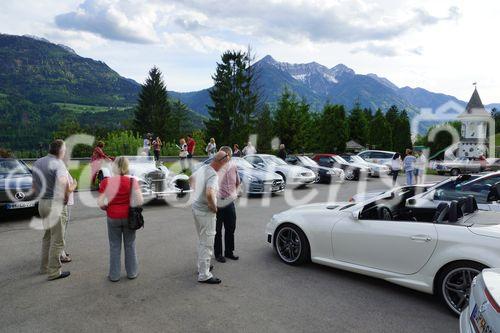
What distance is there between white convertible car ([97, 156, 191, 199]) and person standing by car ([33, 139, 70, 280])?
209 inches

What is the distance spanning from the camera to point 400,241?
438cm

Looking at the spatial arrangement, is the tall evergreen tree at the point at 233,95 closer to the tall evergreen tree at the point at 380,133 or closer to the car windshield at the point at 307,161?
the car windshield at the point at 307,161

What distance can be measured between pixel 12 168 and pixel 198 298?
7.60m

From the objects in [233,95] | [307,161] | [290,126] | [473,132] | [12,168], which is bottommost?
[307,161]

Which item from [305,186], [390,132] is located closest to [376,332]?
[305,186]

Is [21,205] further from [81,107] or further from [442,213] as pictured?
[81,107]

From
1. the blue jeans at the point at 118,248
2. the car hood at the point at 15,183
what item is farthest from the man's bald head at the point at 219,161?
the car hood at the point at 15,183

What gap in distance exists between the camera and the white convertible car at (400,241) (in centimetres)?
394

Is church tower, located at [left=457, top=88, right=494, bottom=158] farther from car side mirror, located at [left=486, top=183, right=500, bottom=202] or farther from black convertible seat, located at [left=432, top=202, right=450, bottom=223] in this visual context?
black convertible seat, located at [left=432, top=202, right=450, bottom=223]

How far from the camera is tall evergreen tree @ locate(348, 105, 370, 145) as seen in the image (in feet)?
191

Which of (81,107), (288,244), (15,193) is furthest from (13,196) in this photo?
(81,107)

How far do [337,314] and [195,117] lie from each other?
175720mm

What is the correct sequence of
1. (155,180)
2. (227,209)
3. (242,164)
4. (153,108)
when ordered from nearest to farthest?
(227,209), (155,180), (242,164), (153,108)

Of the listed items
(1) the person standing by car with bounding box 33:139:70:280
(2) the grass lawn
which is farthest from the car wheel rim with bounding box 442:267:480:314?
(2) the grass lawn
